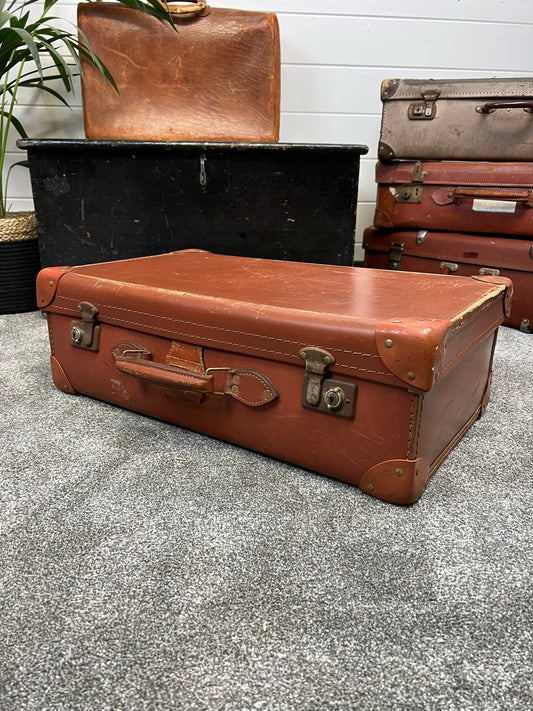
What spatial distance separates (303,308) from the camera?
3.14 feet

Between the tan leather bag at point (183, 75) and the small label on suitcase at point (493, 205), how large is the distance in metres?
0.82

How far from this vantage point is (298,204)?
5.87 feet

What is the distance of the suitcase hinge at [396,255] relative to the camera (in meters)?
2.20

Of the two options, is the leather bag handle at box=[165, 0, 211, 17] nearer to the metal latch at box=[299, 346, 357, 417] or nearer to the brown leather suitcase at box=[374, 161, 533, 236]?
the brown leather suitcase at box=[374, 161, 533, 236]

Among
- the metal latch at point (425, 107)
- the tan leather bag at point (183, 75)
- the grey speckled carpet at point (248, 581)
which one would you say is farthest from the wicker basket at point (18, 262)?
the metal latch at point (425, 107)

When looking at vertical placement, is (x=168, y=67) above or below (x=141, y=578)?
above

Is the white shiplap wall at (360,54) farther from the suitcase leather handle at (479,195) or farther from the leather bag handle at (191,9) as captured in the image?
the suitcase leather handle at (479,195)

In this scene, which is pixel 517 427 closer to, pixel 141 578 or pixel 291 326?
pixel 291 326

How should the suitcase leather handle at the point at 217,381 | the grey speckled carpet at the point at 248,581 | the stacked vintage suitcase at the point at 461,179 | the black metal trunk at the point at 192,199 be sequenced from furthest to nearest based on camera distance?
the stacked vintage suitcase at the point at 461,179
the black metal trunk at the point at 192,199
the suitcase leather handle at the point at 217,381
the grey speckled carpet at the point at 248,581

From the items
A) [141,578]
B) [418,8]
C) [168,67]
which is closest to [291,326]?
[141,578]

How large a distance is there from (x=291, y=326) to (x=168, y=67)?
1619 millimetres

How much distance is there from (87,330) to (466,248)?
143cm

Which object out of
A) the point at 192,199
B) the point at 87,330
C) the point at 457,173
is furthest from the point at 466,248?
the point at 87,330

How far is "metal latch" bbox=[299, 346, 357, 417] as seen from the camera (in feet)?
2.90
